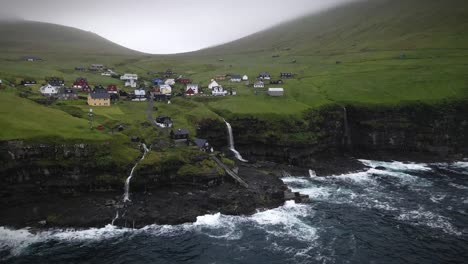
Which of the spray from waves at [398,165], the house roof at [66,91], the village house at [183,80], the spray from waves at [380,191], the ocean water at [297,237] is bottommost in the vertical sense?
the ocean water at [297,237]

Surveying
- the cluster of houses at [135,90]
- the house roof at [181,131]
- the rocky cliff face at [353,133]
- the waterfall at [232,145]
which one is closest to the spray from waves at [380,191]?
the rocky cliff face at [353,133]

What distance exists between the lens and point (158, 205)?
76.1 m

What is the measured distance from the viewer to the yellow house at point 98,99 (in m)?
132

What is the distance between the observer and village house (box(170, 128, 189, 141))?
100625 mm

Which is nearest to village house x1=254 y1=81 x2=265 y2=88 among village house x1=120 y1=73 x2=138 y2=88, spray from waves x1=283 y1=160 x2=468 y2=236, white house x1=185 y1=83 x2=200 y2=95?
white house x1=185 y1=83 x2=200 y2=95

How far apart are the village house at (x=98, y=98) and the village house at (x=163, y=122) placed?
30.5m

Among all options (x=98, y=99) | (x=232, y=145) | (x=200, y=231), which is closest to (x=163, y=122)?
(x=232, y=145)

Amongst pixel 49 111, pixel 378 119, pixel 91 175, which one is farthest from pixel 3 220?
pixel 378 119

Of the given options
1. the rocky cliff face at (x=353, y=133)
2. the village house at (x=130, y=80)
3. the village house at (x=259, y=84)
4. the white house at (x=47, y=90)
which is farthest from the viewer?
the village house at (x=130, y=80)

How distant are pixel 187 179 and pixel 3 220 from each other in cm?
3887

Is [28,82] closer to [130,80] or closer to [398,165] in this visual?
[130,80]

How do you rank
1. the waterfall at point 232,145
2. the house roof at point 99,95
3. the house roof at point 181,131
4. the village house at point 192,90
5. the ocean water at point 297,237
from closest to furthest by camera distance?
1. the ocean water at point 297,237
2. the house roof at point 181,131
3. the waterfall at point 232,145
4. the house roof at point 99,95
5. the village house at point 192,90

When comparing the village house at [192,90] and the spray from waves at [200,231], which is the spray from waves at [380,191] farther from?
the village house at [192,90]

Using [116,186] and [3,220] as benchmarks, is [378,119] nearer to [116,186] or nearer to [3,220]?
[116,186]
